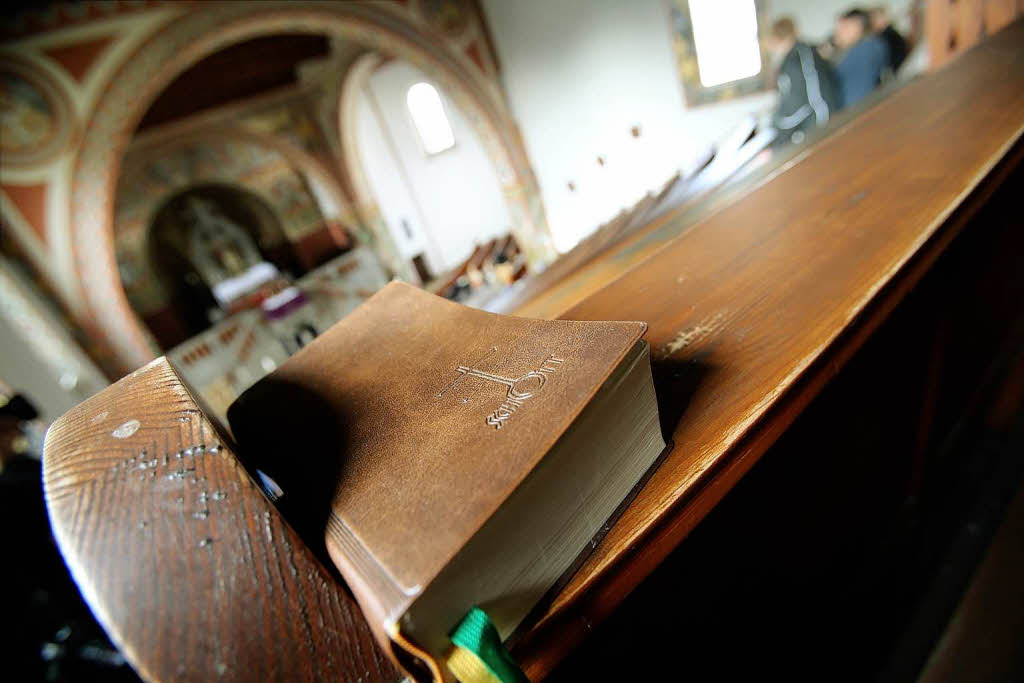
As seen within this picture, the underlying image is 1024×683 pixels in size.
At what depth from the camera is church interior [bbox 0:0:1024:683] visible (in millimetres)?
333

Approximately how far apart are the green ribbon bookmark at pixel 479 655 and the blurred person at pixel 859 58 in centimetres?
433

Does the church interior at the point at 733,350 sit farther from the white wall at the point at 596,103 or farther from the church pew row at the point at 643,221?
the white wall at the point at 596,103

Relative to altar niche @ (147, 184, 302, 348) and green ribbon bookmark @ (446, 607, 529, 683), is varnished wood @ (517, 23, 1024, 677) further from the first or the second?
altar niche @ (147, 184, 302, 348)

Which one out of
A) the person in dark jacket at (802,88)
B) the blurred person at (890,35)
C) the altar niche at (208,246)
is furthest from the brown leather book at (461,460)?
the altar niche at (208,246)

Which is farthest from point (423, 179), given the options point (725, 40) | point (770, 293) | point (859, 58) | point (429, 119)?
point (770, 293)

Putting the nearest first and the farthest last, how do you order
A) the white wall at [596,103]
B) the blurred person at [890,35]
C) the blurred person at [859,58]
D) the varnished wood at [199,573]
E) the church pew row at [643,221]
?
the varnished wood at [199,573], the church pew row at [643,221], the blurred person at [859,58], the blurred person at [890,35], the white wall at [596,103]

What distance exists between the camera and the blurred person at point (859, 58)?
325 cm

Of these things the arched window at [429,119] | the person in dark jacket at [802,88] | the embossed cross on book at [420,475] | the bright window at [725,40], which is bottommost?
the person in dark jacket at [802,88]

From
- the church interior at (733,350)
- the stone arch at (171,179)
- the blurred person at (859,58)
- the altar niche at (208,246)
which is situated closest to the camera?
the church interior at (733,350)

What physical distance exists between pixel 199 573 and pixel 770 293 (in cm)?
62

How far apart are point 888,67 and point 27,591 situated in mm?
5746

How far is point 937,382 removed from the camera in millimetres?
1012

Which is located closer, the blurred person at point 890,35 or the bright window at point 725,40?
the blurred person at point 890,35

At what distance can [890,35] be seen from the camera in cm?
337
